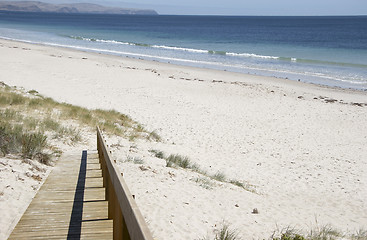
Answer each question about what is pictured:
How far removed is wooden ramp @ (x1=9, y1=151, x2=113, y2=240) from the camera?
11.4 ft

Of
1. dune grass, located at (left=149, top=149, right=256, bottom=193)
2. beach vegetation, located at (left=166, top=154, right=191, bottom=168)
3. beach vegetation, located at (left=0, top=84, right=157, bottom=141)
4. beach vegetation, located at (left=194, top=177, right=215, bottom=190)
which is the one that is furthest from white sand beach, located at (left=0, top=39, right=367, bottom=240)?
beach vegetation, located at (left=0, top=84, right=157, bottom=141)

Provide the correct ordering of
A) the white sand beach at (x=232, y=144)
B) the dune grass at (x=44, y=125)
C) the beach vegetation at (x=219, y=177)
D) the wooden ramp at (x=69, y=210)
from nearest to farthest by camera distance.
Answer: the wooden ramp at (x=69, y=210)
the white sand beach at (x=232, y=144)
the dune grass at (x=44, y=125)
the beach vegetation at (x=219, y=177)

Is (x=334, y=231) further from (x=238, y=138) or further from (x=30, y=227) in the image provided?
(x=238, y=138)

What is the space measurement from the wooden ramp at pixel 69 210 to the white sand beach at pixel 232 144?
37cm

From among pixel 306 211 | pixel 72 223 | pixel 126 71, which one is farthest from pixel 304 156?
pixel 126 71

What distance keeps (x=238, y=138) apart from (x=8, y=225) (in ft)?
30.5

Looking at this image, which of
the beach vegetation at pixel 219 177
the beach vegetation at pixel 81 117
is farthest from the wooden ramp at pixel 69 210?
the beach vegetation at pixel 81 117


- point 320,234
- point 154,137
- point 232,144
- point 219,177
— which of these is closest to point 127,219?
point 320,234

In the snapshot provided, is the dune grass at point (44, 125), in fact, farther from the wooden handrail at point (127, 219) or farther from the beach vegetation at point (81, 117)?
the wooden handrail at point (127, 219)

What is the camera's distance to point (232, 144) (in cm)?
1166

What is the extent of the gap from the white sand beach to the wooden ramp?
37 cm

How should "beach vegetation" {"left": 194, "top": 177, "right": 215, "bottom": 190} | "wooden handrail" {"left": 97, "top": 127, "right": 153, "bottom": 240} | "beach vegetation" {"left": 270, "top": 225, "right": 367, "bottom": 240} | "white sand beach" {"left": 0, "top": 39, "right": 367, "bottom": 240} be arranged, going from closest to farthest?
"wooden handrail" {"left": 97, "top": 127, "right": 153, "bottom": 240}, "beach vegetation" {"left": 270, "top": 225, "right": 367, "bottom": 240}, "white sand beach" {"left": 0, "top": 39, "right": 367, "bottom": 240}, "beach vegetation" {"left": 194, "top": 177, "right": 215, "bottom": 190}

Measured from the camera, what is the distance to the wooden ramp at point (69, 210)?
137 inches

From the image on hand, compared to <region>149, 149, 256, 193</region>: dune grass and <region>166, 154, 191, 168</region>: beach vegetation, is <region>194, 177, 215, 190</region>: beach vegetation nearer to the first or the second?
<region>149, 149, 256, 193</region>: dune grass
